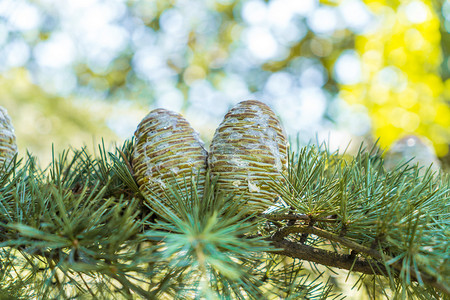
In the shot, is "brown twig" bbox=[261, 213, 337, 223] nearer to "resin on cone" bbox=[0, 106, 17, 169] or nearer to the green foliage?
the green foliage

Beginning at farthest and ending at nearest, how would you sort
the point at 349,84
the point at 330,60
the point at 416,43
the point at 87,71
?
the point at 330,60
the point at 87,71
the point at 349,84
the point at 416,43

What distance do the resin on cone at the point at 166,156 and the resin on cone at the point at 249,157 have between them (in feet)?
0.05

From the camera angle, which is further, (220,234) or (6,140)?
(6,140)

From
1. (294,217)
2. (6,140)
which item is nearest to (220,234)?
(294,217)

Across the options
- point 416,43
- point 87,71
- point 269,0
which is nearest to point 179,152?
point 416,43

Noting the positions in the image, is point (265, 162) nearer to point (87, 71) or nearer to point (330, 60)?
point (87, 71)

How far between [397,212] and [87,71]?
324 centimetres

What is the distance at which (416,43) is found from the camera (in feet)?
5.83

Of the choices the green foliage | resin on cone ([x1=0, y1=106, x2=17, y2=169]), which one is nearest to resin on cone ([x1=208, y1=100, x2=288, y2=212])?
the green foliage

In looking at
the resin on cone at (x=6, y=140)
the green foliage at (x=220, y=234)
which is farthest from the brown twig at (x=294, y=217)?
the resin on cone at (x=6, y=140)

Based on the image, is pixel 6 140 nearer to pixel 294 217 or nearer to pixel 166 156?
pixel 166 156

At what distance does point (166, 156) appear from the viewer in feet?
1.03

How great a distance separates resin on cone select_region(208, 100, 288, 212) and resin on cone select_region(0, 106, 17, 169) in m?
0.19

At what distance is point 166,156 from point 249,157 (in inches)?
2.7
